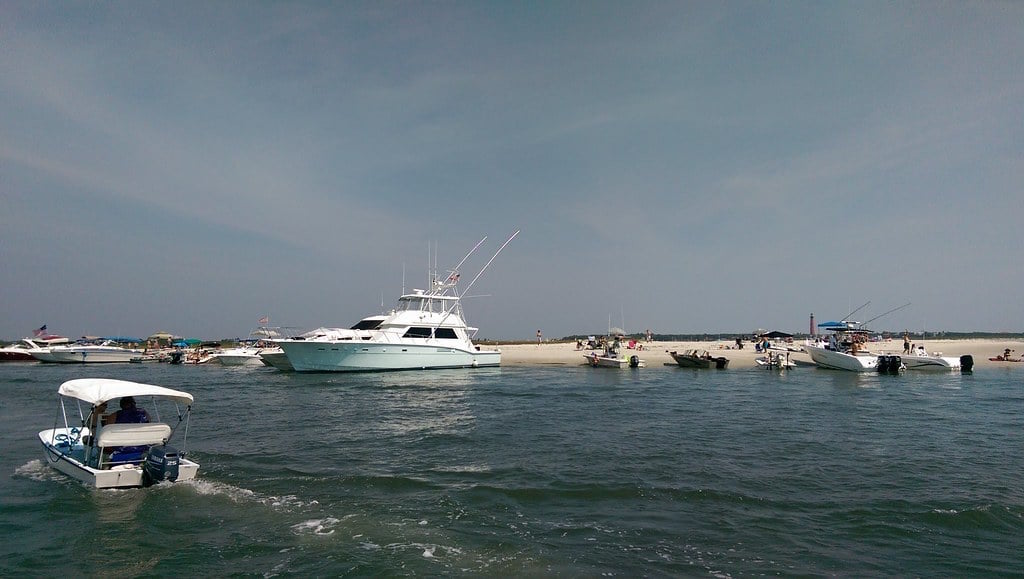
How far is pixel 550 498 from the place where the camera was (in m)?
11.1

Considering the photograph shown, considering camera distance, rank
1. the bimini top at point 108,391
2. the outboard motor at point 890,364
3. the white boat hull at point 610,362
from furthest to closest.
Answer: the white boat hull at point 610,362 → the outboard motor at point 890,364 → the bimini top at point 108,391

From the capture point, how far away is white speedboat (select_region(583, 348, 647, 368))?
1866 inches

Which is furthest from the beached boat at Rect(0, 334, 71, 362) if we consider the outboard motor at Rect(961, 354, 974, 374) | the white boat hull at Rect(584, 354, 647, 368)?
the outboard motor at Rect(961, 354, 974, 374)

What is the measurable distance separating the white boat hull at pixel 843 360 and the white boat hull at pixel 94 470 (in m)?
42.5

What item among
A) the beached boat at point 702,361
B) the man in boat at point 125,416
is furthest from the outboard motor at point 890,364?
the man in boat at point 125,416

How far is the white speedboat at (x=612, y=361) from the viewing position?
4740 cm

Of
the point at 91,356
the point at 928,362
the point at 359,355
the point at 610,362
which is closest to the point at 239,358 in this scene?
the point at 91,356

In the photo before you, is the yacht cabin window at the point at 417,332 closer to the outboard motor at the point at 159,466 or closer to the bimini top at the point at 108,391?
the bimini top at the point at 108,391

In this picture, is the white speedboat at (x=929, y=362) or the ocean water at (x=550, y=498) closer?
the ocean water at (x=550, y=498)

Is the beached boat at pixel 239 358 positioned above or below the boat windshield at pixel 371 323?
below

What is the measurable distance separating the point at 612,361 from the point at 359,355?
70.6 feet

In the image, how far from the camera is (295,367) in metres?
39.9

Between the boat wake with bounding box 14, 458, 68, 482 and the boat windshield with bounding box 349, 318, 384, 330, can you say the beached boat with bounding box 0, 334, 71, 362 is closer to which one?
the boat windshield with bounding box 349, 318, 384, 330

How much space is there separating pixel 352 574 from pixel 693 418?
15.9 m
